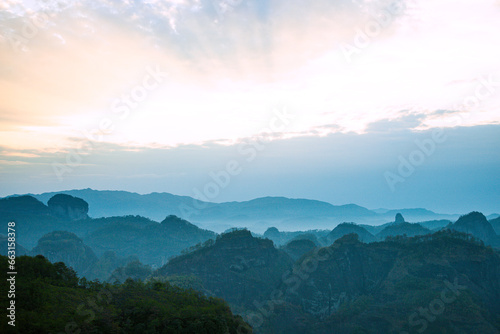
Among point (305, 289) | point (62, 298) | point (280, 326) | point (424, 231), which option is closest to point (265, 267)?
point (305, 289)

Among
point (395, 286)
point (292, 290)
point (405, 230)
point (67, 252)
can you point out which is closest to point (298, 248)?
point (292, 290)

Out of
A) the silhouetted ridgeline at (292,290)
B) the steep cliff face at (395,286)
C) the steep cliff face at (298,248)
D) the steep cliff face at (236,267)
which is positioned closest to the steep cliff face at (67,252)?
the silhouetted ridgeline at (292,290)

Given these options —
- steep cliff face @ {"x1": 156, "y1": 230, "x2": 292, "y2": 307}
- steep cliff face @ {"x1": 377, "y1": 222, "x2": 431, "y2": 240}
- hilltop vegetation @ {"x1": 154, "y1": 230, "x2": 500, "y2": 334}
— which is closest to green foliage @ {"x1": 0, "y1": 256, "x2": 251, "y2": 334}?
hilltop vegetation @ {"x1": 154, "y1": 230, "x2": 500, "y2": 334}

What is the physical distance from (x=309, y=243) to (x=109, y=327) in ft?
402

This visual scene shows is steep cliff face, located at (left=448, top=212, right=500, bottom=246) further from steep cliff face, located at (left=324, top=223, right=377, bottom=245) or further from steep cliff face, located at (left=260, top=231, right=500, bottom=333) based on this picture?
steep cliff face, located at (left=260, top=231, right=500, bottom=333)

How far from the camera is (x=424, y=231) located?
16925 centimetres

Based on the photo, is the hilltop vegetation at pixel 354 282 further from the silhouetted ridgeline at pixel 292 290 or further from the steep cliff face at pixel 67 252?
the steep cliff face at pixel 67 252

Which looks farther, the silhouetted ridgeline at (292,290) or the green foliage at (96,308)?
the silhouetted ridgeline at (292,290)

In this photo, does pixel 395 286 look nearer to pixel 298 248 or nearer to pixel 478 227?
pixel 298 248

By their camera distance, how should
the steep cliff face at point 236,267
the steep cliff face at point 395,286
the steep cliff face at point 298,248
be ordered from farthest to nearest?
the steep cliff face at point 298,248, the steep cliff face at point 236,267, the steep cliff face at point 395,286

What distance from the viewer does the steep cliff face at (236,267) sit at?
283 feet

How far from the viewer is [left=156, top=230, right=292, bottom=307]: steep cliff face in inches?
3398

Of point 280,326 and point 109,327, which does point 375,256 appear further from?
point 109,327

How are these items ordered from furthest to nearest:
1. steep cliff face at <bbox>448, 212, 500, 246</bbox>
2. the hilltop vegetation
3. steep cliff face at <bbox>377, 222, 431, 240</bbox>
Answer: steep cliff face at <bbox>377, 222, 431, 240</bbox> → steep cliff face at <bbox>448, 212, 500, 246</bbox> → the hilltop vegetation
